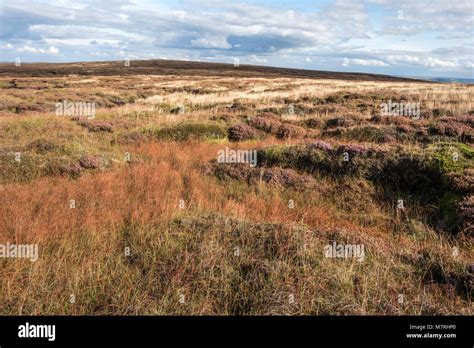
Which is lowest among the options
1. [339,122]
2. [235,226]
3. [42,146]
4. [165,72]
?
[235,226]

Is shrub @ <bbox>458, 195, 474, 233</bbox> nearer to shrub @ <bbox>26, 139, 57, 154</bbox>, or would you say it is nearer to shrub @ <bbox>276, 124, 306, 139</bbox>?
shrub @ <bbox>276, 124, 306, 139</bbox>

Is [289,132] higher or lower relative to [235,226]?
higher

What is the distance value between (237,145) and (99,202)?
7228 millimetres

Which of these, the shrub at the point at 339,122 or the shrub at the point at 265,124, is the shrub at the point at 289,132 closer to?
the shrub at the point at 265,124

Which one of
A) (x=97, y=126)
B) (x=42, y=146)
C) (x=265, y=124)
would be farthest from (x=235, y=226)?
(x=97, y=126)

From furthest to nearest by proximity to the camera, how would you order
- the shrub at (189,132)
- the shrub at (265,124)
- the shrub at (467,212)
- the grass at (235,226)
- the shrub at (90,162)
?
the shrub at (265,124)
the shrub at (189,132)
the shrub at (90,162)
the shrub at (467,212)
the grass at (235,226)

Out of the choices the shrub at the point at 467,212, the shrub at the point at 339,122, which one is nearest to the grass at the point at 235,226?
the shrub at the point at 467,212

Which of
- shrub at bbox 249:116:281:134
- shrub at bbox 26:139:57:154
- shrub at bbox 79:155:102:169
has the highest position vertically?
shrub at bbox 249:116:281:134

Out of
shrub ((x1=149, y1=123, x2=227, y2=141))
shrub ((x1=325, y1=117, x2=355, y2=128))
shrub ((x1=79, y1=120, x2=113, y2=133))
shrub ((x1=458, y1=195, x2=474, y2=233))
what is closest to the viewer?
shrub ((x1=458, y1=195, x2=474, y2=233))

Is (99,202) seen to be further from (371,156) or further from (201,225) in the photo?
(371,156)

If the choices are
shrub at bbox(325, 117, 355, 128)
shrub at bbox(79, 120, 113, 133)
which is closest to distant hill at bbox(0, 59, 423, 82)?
shrub at bbox(325, 117, 355, 128)

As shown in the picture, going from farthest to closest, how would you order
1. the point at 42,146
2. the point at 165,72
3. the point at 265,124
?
1. the point at 165,72
2. the point at 265,124
3. the point at 42,146

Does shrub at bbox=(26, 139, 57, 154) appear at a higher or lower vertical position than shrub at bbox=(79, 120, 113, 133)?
lower

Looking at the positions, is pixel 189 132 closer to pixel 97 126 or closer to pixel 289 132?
pixel 289 132
